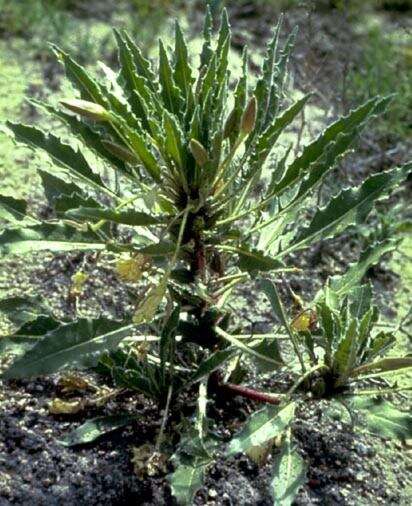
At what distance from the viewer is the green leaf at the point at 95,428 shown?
1653mm

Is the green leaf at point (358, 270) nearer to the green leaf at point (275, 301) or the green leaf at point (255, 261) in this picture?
the green leaf at point (275, 301)

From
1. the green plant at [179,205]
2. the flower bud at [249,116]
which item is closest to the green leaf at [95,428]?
the green plant at [179,205]

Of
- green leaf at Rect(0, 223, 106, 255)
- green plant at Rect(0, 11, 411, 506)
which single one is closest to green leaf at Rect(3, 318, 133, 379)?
green plant at Rect(0, 11, 411, 506)

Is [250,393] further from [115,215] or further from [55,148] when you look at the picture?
[55,148]

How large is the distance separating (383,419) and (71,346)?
57 centimetres

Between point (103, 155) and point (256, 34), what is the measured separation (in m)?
2.15

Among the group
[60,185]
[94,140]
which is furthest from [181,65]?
[60,185]

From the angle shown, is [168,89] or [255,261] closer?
[255,261]

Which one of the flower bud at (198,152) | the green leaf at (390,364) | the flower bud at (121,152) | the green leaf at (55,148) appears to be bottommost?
the green leaf at (390,364)

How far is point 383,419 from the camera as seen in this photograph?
5.25ft

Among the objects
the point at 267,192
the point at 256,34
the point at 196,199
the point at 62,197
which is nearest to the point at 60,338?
the point at 62,197

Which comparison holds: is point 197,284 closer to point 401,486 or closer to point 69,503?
point 69,503

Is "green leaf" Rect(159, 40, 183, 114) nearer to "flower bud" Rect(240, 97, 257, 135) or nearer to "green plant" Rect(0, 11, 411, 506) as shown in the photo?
"green plant" Rect(0, 11, 411, 506)

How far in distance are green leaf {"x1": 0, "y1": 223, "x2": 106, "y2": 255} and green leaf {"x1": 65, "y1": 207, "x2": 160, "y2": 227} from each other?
36 mm
